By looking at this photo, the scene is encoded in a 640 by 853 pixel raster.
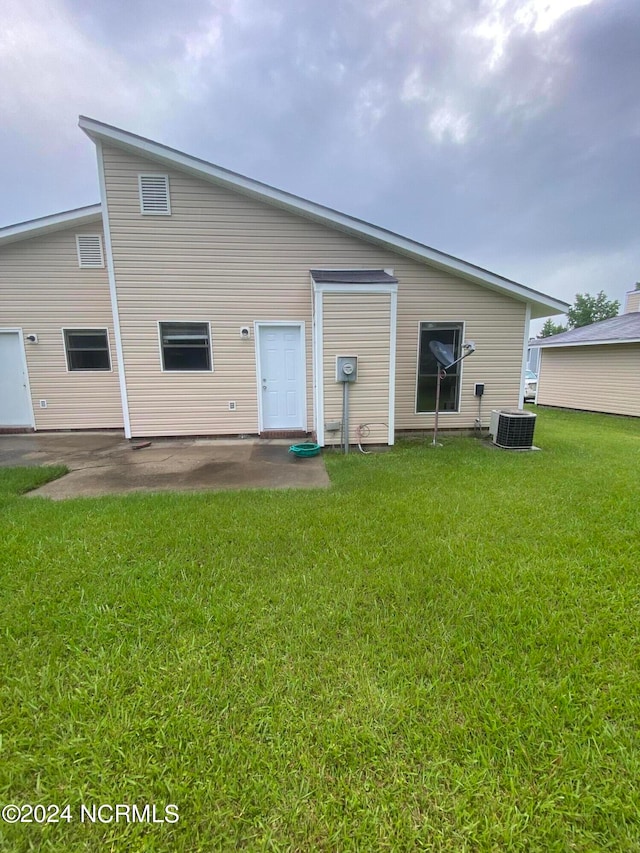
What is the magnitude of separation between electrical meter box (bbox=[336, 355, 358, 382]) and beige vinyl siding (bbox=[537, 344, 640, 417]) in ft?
32.1

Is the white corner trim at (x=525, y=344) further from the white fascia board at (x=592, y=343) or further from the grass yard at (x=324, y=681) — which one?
the white fascia board at (x=592, y=343)

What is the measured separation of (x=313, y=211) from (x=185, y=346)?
11.1 ft

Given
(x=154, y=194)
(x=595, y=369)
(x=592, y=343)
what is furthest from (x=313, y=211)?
(x=595, y=369)

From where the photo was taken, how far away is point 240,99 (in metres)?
9.93

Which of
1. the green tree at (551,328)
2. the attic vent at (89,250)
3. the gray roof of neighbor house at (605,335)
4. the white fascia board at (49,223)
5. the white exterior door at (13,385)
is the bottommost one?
the white exterior door at (13,385)

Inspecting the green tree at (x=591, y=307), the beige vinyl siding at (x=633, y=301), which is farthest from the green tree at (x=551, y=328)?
Answer: the beige vinyl siding at (x=633, y=301)

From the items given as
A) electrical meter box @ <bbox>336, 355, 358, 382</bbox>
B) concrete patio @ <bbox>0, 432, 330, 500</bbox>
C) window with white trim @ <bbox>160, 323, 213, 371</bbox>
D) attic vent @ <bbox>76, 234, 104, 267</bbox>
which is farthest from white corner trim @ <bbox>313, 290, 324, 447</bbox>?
attic vent @ <bbox>76, 234, 104, 267</bbox>

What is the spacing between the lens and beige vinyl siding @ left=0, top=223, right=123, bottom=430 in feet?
22.5

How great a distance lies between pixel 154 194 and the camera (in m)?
6.08

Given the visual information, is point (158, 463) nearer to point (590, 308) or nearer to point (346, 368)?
point (346, 368)

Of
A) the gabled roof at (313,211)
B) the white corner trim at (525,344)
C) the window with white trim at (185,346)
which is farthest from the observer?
the white corner trim at (525,344)

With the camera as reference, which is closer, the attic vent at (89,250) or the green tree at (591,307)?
the attic vent at (89,250)

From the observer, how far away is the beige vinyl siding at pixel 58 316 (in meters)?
6.87

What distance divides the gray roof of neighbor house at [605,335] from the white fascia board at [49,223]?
13570mm
